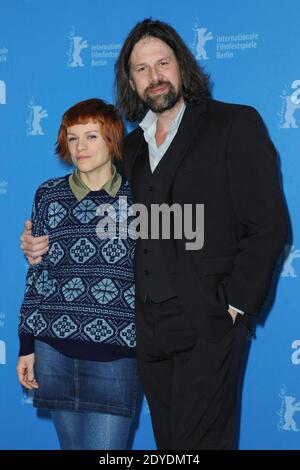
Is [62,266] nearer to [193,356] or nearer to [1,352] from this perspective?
[193,356]

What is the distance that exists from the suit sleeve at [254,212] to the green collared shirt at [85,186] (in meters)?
0.39

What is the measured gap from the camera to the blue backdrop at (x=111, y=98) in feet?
9.12

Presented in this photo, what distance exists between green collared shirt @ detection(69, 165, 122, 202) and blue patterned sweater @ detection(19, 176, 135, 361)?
0.01 m

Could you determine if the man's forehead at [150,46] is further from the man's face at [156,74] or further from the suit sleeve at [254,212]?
the suit sleeve at [254,212]

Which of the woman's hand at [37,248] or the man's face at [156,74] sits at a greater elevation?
the man's face at [156,74]

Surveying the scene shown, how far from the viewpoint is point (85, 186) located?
7.48 ft

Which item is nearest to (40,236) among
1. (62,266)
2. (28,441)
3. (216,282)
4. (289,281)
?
(62,266)

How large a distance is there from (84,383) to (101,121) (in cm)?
83

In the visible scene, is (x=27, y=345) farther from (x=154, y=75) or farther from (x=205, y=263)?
(x=154, y=75)

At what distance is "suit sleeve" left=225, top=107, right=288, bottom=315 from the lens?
2.07 m

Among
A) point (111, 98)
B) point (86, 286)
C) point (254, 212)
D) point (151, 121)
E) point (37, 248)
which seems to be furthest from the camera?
point (111, 98)

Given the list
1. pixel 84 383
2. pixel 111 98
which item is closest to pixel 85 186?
pixel 84 383

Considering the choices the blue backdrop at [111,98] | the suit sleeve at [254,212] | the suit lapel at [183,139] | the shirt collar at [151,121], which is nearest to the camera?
the suit sleeve at [254,212]

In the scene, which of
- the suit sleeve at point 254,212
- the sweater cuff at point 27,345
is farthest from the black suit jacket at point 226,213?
the sweater cuff at point 27,345
